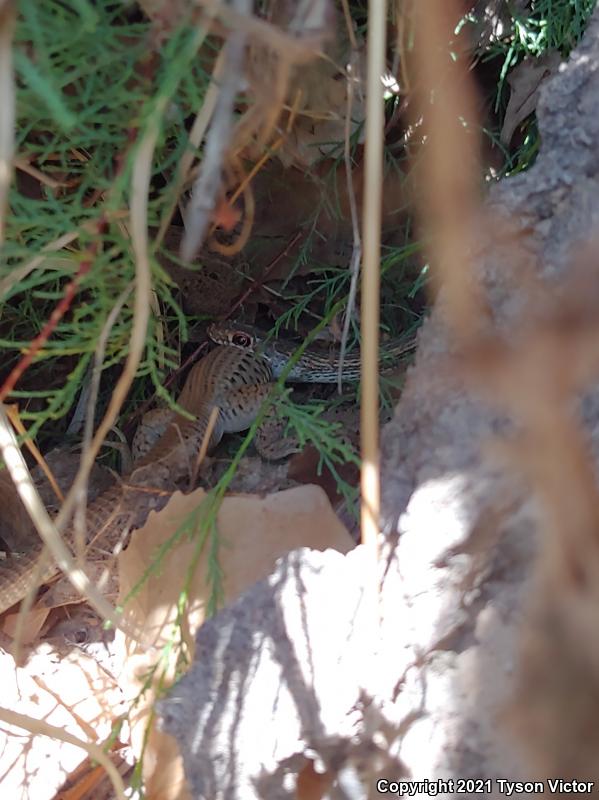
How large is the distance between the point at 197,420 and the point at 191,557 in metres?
0.95

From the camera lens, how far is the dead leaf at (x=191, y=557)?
153cm

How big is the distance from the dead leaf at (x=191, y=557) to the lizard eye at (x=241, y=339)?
1054mm

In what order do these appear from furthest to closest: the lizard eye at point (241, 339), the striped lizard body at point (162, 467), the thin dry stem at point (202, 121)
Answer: the lizard eye at point (241, 339), the striped lizard body at point (162, 467), the thin dry stem at point (202, 121)

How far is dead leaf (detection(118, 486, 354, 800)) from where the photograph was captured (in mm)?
1531

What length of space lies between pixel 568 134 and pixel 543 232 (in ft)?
0.59

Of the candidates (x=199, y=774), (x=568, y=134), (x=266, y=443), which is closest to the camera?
(x=199, y=774)

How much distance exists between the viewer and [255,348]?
271cm

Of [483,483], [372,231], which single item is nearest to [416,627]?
[483,483]

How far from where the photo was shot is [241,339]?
2723mm

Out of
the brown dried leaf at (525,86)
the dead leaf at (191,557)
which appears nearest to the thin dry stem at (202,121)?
the dead leaf at (191,557)

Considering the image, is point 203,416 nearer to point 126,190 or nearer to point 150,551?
point 150,551

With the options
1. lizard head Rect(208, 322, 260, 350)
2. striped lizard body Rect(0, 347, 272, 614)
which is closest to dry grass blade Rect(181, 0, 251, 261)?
striped lizard body Rect(0, 347, 272, 614)

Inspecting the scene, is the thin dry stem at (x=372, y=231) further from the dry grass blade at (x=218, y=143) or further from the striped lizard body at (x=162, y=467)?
the striped lizard body at (x=162, y=467)

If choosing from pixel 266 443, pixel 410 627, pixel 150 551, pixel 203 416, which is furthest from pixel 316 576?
pixel 203 416
